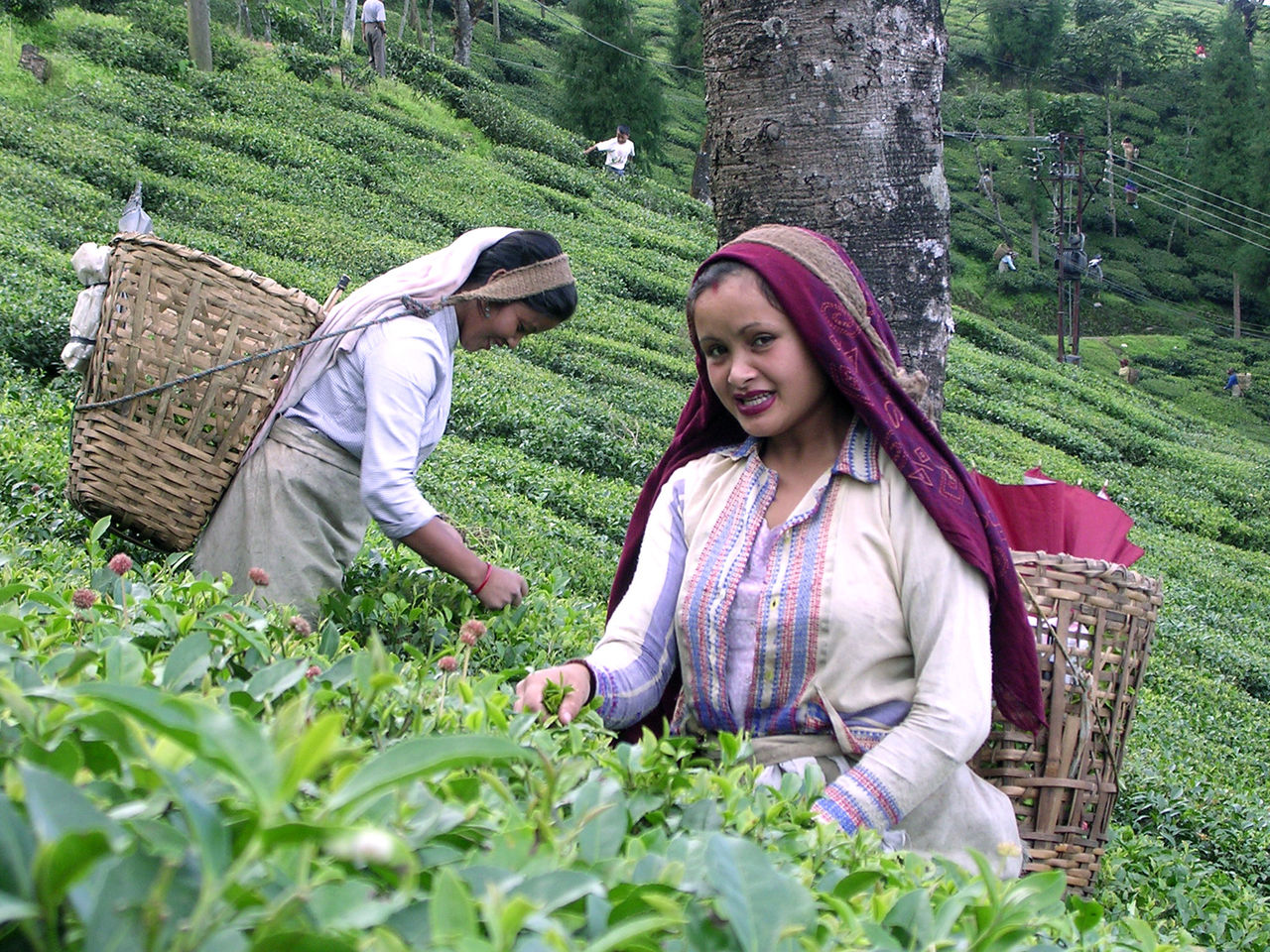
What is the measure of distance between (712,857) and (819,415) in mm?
1359

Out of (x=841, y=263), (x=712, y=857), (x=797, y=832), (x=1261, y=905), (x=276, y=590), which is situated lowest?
(x=1261, y=905)

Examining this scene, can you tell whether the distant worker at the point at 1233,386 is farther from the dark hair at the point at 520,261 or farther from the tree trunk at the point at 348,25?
the dark hair at the point at 520,261

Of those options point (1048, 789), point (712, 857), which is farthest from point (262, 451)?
point (712, 857)

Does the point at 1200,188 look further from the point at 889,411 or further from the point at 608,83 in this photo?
the point at 889,411

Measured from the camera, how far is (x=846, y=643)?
5.98 feet

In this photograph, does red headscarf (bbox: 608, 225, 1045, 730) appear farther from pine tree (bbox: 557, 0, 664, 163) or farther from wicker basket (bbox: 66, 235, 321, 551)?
pine tree (bbox: 557, 0, 664, 163)

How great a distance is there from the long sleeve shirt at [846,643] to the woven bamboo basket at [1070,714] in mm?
145

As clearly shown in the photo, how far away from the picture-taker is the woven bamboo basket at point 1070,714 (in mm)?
2023

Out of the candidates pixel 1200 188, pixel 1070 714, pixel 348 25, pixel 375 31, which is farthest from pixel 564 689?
pixel 1200 188

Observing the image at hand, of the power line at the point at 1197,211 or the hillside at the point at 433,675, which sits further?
the power line at the point at 1197,211

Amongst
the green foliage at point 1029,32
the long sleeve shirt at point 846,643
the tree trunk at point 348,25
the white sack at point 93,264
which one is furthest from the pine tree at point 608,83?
the green foliage at point 1029,32

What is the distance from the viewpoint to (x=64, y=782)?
0.57 metres

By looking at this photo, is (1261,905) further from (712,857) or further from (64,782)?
(64,782)

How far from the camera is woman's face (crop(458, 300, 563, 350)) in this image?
2.84 meters
